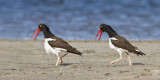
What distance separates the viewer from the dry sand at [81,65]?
8.51 m

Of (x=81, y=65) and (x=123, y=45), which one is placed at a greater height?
(x=123, y=45)

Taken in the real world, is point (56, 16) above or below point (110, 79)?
above

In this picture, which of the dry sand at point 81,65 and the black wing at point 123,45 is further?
the black wing at point 123,45

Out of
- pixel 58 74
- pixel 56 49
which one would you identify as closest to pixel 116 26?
pixel 56 49

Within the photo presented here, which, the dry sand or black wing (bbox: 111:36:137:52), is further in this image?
black wing (bbox: 111:36:137:52)

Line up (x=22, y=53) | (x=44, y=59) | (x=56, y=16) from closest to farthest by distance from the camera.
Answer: (x=44, y=59)
(x=22, y=53)
(x=56, y=16)

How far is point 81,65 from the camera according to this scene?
10.6m

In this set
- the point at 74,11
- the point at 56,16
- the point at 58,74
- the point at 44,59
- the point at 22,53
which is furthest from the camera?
the point at 74,11

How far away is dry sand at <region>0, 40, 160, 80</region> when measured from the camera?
8.51m

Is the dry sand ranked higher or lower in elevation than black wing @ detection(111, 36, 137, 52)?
lower

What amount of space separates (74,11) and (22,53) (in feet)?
52.4

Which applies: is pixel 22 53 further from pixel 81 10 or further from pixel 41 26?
pixel 81 10

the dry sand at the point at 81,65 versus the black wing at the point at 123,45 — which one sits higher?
the black wing at the point at 123,45

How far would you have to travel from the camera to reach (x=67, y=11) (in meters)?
29.1
